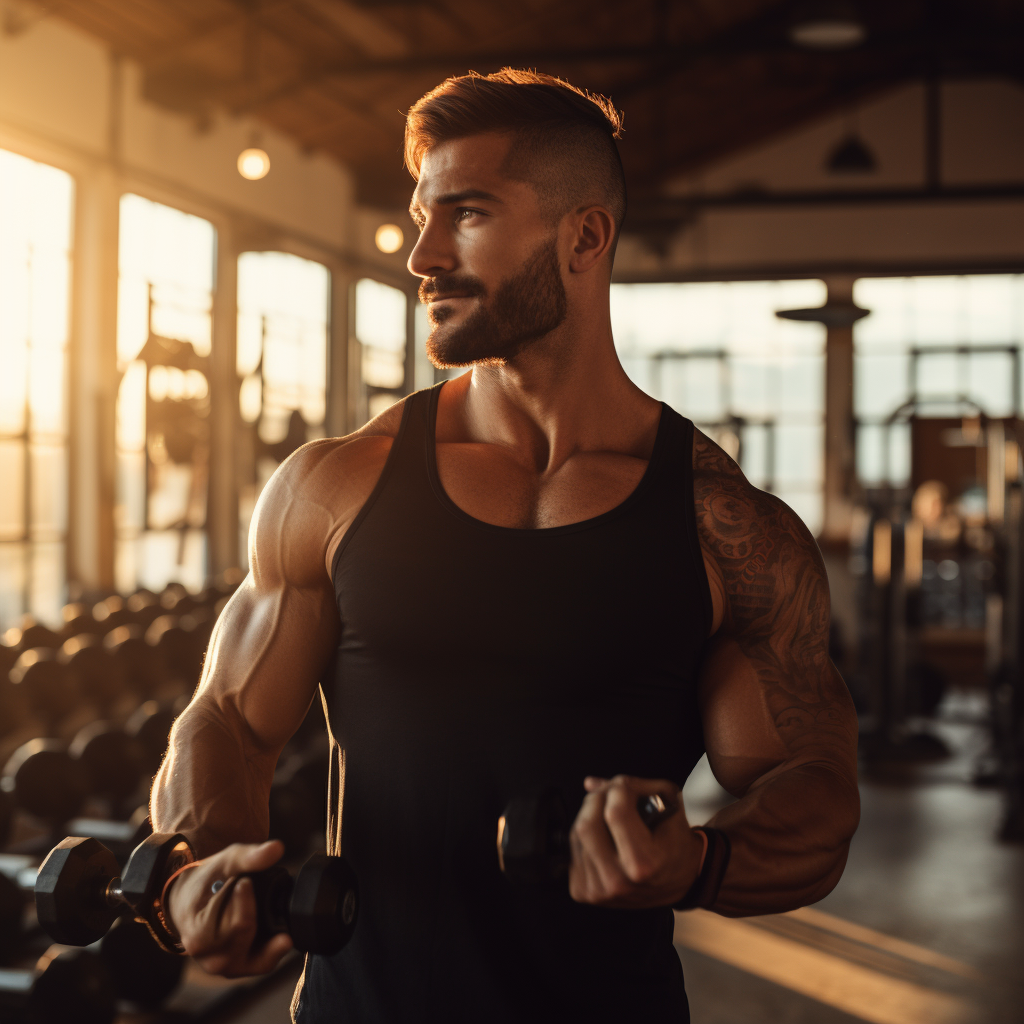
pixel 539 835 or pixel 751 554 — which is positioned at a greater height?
pixel 751 554

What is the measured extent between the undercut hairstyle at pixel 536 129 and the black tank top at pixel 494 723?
313 millimetres

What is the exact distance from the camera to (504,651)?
1.04 metres

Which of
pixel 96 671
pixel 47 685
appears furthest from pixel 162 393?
pixel 47 685

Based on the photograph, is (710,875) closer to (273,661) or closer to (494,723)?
(494,723)

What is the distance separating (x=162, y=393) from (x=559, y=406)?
18.1ft

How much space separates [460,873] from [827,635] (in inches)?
15.9

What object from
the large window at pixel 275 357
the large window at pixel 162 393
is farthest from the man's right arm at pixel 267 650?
the large window at pixel 275 357

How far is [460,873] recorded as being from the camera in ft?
3.43

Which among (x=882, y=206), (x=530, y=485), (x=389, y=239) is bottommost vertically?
(x=530, y=485)

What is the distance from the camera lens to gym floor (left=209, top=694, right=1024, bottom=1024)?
2.80 meters

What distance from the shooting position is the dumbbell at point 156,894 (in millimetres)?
835

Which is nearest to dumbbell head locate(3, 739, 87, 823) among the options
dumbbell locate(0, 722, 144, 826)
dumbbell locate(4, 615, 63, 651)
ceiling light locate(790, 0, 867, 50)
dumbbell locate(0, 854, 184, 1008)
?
dumbbell locate(0, 722, 144, 826)

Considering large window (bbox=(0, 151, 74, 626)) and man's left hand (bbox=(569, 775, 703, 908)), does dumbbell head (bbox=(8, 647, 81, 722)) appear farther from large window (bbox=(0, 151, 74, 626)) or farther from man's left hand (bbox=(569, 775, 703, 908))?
man's left hand (bbox=(569, 775, 703, 908))

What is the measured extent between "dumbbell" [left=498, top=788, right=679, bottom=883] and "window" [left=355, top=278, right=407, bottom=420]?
317 inches
